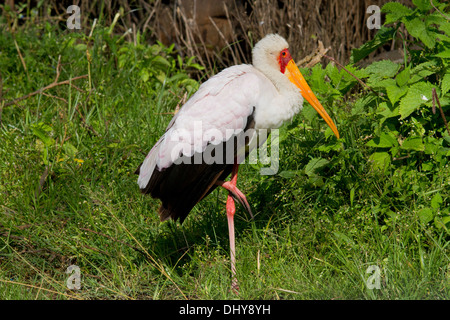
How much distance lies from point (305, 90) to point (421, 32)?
2.13 ft

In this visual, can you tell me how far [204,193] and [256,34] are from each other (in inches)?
98.2

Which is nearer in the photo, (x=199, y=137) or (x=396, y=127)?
(x=199, y=137)

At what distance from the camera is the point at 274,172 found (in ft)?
11.8

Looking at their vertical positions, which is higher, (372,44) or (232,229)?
(372,44)

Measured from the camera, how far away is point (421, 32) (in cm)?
310

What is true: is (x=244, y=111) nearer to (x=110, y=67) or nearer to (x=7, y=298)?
(x=7, y=298)

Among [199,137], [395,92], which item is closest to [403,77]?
[395,92]

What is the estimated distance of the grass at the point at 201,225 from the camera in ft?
9.80

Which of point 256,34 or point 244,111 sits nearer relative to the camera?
point 244,111

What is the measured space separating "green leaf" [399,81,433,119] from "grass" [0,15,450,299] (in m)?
0.35

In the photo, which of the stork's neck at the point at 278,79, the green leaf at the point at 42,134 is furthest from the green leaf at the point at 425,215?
the green leaf at the point at 42,134

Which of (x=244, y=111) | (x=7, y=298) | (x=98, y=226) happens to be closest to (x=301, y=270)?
(x=244, y=111)

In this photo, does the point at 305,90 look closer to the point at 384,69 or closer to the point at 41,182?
the point at 384,69

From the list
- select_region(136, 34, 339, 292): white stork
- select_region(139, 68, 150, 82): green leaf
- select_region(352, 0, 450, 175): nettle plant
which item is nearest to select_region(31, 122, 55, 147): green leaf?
select_region(136, 34, 339, 292): white stork
